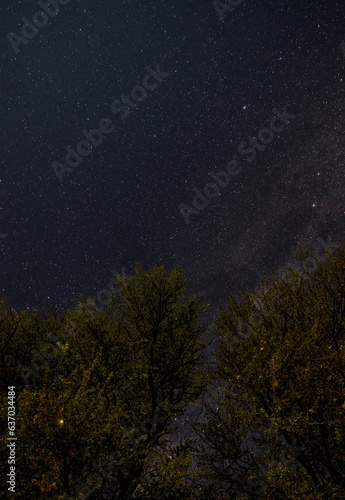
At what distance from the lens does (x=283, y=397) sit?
26.4 feet

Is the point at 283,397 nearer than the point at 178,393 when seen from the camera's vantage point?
Yes

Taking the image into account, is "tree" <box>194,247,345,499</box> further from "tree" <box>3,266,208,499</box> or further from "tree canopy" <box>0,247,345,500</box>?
"tree" <box>3,266,208,499</box>

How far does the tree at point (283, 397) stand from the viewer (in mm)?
7629

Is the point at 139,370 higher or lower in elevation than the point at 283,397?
higher

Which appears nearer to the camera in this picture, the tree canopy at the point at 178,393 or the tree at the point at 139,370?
the tree canopy at the point at 178,393

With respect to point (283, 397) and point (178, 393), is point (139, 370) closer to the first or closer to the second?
point (178, 393)

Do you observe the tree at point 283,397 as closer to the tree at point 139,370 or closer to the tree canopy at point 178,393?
the tree canopy at point 178,393

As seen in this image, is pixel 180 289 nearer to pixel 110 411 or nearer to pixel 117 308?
pixel 117 308

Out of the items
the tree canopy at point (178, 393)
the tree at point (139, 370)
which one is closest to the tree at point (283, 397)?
the tree canopy at point (178, 393)

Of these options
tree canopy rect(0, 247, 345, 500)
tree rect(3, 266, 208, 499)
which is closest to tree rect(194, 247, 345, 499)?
tree canopy rect(0, 247, 345, 500)

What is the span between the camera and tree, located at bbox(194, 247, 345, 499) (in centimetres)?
763

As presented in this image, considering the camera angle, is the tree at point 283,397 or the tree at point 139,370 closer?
the tree at point 283,397

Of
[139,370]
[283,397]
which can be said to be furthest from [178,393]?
[283,397]

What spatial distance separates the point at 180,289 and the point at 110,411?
545 cm
